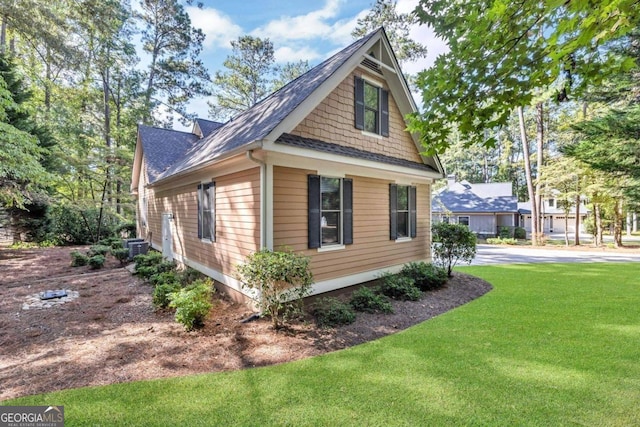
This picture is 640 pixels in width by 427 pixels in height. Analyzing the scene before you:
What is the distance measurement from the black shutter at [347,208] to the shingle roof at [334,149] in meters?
0.68

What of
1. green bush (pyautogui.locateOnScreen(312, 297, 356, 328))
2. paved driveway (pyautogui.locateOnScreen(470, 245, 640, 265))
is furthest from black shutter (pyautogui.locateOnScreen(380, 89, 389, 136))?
paved driveway (pyautogui.locateOnScreen(470, 245, 640, 265))

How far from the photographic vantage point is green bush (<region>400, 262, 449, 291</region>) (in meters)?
7.65

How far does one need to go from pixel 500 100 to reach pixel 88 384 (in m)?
6.24

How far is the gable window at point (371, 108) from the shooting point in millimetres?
7371

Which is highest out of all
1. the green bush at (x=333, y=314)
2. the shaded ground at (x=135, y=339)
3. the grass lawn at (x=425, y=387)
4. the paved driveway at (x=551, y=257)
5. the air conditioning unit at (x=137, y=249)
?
the air conditioning unit at (x=137, y=249)

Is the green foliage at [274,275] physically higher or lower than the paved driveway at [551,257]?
higher

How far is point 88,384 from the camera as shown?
3439mm

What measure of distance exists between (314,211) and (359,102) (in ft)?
10.5

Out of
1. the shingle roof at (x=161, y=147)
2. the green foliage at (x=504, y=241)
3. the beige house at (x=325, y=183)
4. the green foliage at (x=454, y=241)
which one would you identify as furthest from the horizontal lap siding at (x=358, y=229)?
the green foliage at (x=504, y=241)

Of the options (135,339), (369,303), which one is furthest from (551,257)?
(135,339)

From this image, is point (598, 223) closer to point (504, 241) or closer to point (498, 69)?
point (504, 241)

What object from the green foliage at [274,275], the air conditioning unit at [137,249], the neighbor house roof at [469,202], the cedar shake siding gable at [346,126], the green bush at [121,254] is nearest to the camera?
the green foliage at [274,275]

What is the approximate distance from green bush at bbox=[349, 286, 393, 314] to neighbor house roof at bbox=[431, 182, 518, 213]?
748 inches

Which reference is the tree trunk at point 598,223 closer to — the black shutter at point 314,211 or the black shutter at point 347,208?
the black shutter at point 347,208
